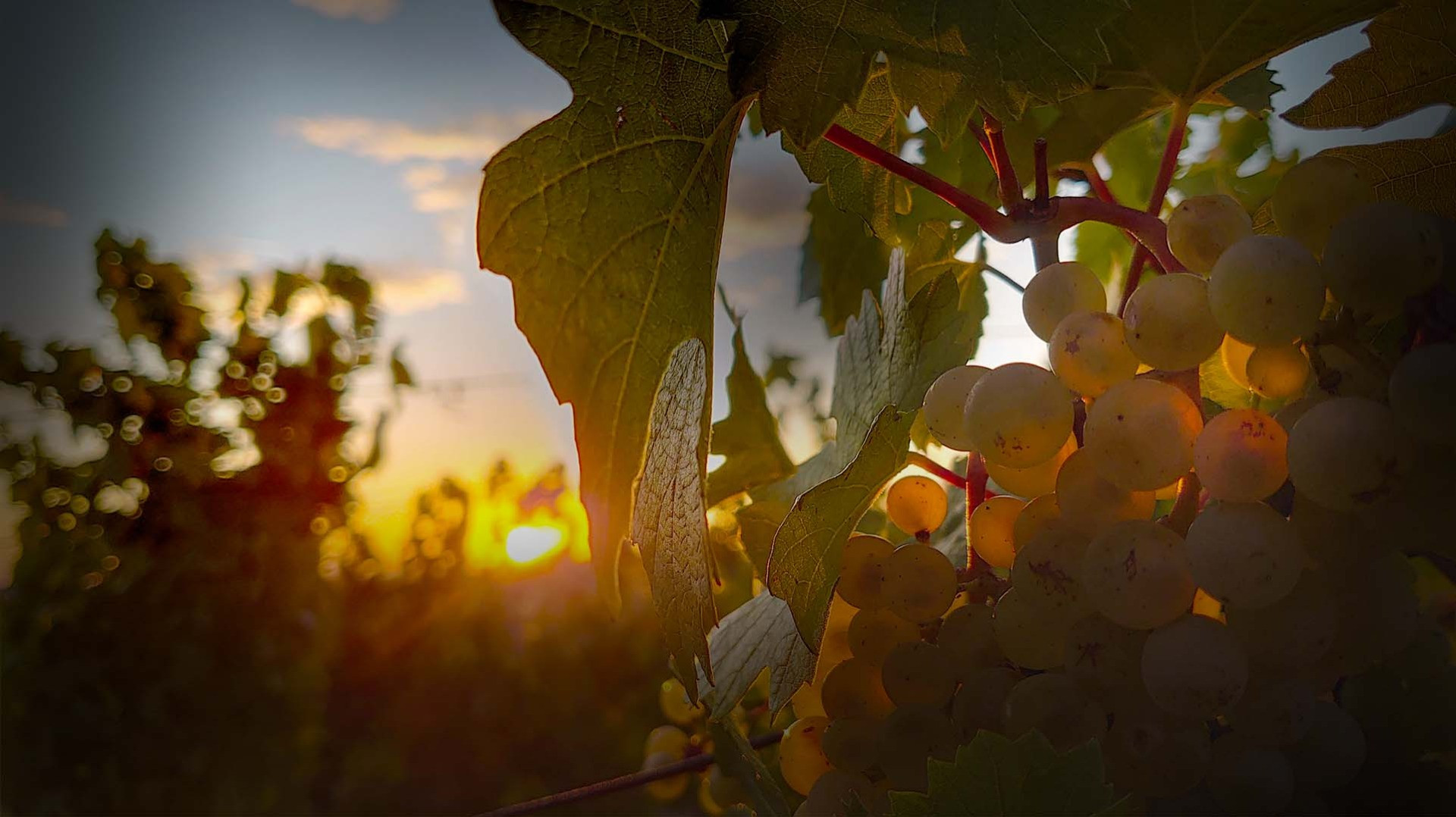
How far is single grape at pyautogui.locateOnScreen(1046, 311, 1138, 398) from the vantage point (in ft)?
0.94

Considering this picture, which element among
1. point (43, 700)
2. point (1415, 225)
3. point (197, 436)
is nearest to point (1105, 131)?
point (1415, 225)

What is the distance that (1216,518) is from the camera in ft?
0.82

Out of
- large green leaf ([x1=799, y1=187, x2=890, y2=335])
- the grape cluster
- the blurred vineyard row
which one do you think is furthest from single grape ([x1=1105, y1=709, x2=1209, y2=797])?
the blurred vineyard row

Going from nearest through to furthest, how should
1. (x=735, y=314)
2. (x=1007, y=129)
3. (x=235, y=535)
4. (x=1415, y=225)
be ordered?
(x=1415, y=225), (x=1007, y=129), (x=735, y=314), (x=235, y=535)

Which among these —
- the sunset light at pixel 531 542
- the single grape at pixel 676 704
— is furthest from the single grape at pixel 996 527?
the sunset light at pixel 531 542

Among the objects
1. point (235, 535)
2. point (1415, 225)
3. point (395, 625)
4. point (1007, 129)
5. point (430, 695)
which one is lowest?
point (430, 695)

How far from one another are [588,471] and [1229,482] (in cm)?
21

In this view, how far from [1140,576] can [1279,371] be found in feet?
0.25

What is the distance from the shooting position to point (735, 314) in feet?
1.93

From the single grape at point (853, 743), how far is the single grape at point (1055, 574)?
0.08 m

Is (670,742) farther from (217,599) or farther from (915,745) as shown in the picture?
(217,599)

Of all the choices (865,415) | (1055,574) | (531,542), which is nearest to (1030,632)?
(1055,574)

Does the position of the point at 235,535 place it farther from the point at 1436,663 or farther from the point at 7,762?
the point at 1436,663

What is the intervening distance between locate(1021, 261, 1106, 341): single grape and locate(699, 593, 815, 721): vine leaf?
0.47 feet
